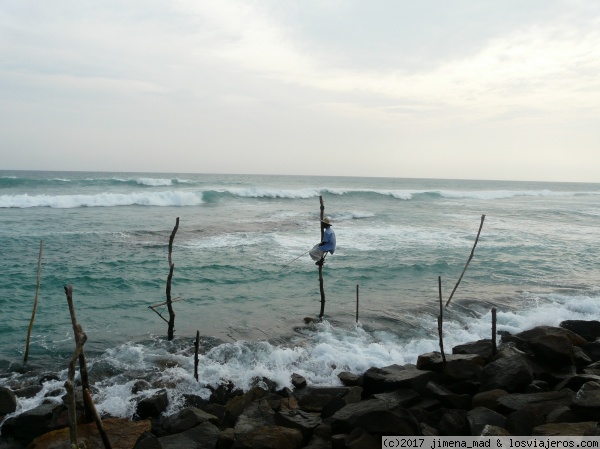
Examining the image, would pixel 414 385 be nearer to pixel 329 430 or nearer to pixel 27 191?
pixel 329 430

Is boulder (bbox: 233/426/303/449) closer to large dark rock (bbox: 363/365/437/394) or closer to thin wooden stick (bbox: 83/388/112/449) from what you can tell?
thin wooden stick (bbox: 83/388/112/449)

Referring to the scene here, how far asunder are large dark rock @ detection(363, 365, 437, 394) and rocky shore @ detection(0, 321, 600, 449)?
0.02 m

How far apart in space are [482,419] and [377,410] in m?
1.52

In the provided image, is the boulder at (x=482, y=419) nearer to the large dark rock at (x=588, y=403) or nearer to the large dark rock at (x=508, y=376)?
the large dark rock at (x=588, y=403)

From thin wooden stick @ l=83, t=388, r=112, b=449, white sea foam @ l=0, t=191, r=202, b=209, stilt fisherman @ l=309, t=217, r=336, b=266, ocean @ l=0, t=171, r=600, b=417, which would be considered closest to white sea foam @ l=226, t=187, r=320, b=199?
white sea foam @ l=0, t=191, r=202, b=209

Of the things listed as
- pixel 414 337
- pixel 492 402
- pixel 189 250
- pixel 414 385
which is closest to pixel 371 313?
pixel 414 337

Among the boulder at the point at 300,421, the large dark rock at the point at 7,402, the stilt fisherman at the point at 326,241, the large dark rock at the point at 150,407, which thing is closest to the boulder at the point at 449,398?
the boulder at the point at 300,421

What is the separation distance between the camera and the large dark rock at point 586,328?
10852 millimetres

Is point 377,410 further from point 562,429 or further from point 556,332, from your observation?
point 556,332

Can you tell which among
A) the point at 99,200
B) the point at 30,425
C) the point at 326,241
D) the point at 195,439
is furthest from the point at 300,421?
the point at 99,200

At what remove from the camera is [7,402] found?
754cm

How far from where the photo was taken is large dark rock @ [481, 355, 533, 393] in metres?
7.43

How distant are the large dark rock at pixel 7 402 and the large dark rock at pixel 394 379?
5.94 metres

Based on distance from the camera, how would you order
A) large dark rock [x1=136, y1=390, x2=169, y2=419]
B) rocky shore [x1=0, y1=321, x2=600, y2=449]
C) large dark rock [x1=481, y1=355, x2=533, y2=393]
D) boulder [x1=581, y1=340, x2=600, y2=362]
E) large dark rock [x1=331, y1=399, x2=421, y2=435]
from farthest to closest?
boulder [x1=581, y1=340, x2=600, y2=362] < large dark rock [x1=136, y1=390, x2=169, y2=419] < large dark rock [x1=481, y1=355, x2=533, y2=393] < rocky shore [x1=0, y1=321, x2=600, y2=449] < large dark rock [x1=331, y1=399, x2=421, y2=435]
